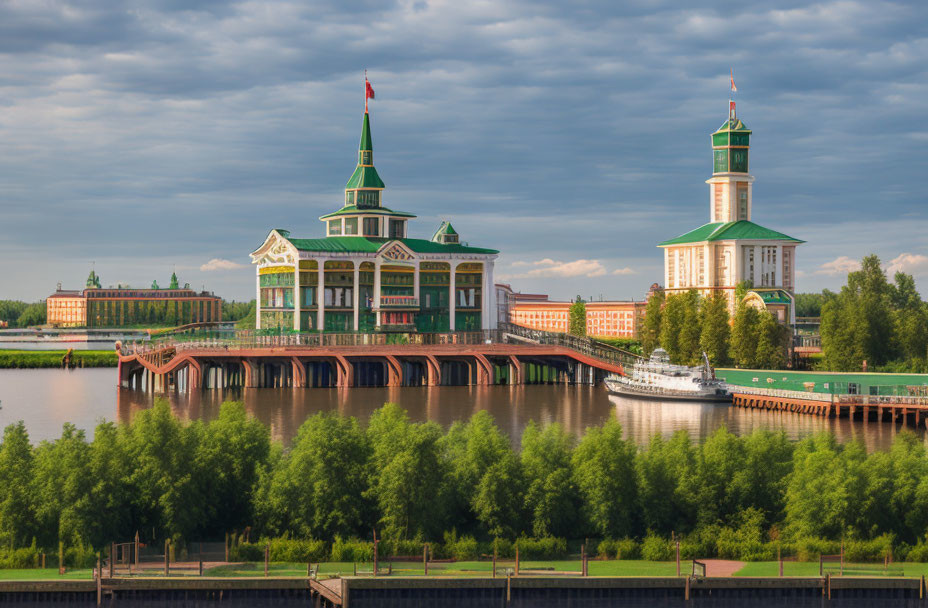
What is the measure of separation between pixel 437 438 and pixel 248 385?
7755 cm

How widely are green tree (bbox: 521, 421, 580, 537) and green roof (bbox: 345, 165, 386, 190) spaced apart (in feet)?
364

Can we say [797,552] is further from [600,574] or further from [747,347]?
[747,347]

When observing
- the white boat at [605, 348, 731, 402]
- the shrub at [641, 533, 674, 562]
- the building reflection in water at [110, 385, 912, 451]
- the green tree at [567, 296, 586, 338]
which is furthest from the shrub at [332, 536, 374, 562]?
the green tree at [567, 296, 586, 338]

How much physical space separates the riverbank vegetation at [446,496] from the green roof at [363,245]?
297ft

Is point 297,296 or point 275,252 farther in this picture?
point 275,252

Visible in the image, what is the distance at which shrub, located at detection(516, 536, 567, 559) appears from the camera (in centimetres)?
4212

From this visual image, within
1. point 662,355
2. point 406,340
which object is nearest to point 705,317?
point 662,355

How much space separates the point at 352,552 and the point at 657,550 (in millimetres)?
10588

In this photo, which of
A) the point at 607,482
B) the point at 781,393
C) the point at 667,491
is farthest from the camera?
the point at 781,393

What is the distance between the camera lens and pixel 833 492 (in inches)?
1747

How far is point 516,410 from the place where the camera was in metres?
98.4

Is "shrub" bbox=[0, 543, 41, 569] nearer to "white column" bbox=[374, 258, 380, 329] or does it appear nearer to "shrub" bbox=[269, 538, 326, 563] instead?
"shrub" bbox=[269, 538, 326, 563]

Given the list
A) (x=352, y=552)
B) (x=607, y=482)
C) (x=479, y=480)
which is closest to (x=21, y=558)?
(x=352, y=552)

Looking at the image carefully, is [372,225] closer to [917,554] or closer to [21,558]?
[21,558]
